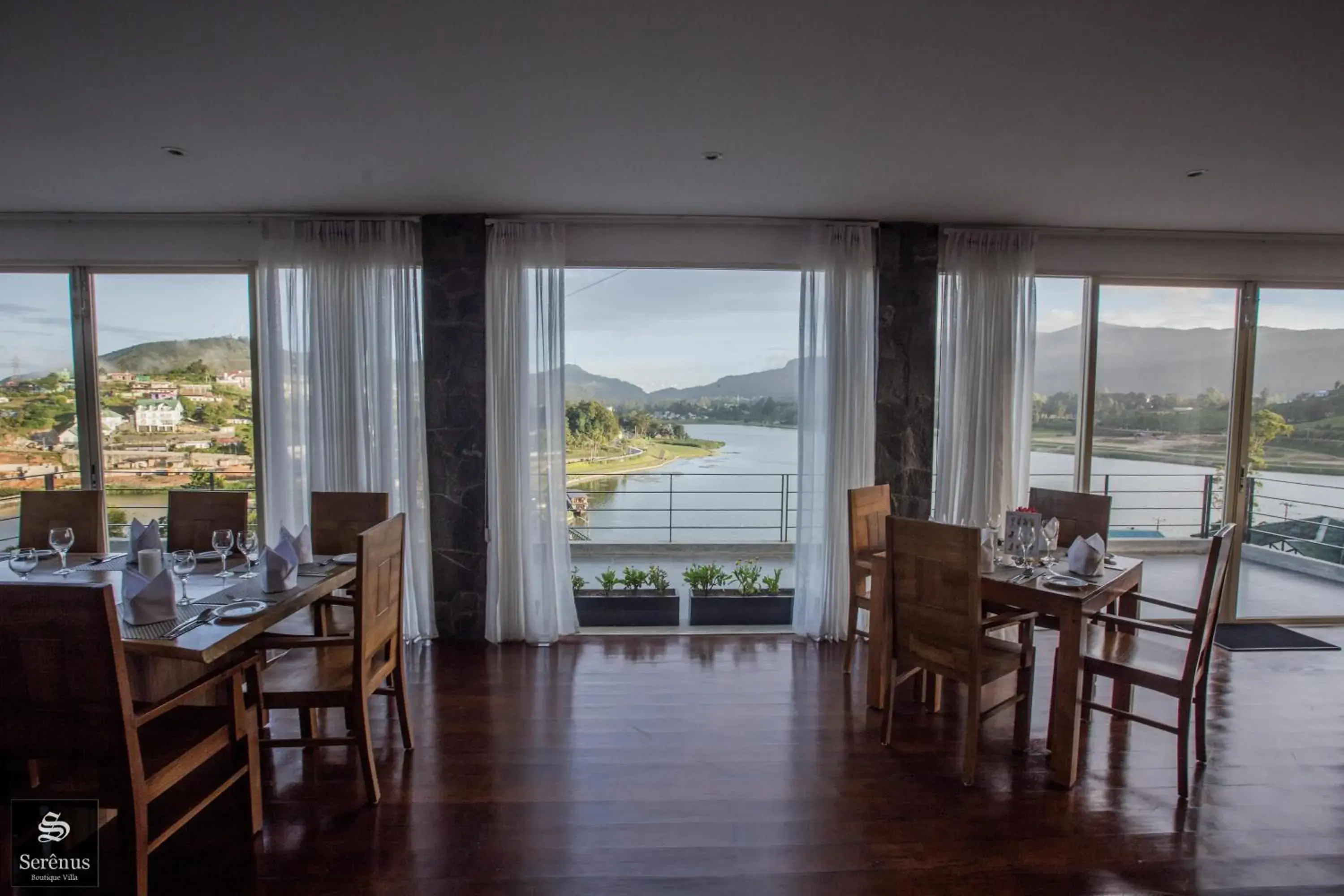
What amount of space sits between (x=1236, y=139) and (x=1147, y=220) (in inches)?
49.0

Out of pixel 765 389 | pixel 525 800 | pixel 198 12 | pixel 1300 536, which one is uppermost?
pixel 198 12

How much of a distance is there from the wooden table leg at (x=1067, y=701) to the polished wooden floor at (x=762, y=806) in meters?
0.10

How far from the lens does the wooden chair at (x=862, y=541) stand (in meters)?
3.33

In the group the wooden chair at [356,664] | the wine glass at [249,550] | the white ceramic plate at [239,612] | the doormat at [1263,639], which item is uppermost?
the wine glass at [249,550]

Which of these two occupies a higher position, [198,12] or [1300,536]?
[198,12]

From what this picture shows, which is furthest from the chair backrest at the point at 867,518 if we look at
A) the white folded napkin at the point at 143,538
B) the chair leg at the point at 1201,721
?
the white folded napkin at the point at 143,538

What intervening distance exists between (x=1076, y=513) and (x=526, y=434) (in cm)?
308

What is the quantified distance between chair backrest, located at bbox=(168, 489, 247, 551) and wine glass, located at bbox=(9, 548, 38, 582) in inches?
21.3

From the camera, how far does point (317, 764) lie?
2512 millimetres

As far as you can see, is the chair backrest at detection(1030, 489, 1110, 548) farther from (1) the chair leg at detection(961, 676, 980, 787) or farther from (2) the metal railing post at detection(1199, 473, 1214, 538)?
(2) the metal railing post at detection(1199, 473, 1214, 538)

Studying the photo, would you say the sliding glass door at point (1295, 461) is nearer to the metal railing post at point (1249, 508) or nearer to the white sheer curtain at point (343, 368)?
the metal railing post at point (1249, 508)

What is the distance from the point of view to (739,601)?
4105 mm

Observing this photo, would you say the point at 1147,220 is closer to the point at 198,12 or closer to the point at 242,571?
the point at 198,12

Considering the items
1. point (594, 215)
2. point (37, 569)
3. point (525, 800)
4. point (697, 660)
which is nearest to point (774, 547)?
point (697, 660)
